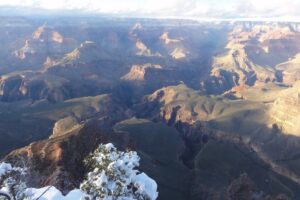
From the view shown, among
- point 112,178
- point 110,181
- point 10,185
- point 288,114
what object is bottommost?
point 288,114

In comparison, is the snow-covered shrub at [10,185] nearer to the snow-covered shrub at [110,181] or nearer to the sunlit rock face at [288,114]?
the snow-covered shrub at [110,181]

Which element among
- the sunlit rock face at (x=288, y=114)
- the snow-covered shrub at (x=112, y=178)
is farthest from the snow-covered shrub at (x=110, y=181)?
the sunlit rock face at (x=288, y=114)

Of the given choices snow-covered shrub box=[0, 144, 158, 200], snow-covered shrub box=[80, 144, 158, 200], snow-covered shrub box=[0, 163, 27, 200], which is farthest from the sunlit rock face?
snow-covered shrub box=[0, 163, 27, 200]

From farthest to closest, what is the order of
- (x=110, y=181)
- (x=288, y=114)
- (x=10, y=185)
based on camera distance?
(x=288, y=114) < (x=10, y=185) < (x=110, y=181)

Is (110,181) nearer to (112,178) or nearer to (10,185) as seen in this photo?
(112,178)

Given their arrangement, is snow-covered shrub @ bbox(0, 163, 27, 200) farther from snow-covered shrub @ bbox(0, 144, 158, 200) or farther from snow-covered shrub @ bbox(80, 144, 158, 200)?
snow-covered shrub @ bbox(80, 144, 158, 200)

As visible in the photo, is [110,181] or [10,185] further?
[10,185]

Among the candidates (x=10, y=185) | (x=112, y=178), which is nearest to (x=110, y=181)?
(x=112, y=178)

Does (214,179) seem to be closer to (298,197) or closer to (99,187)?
(298,197)
